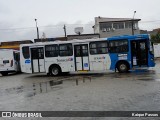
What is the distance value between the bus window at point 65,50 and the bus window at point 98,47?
5.50ft

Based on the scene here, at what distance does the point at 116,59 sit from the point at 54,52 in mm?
4967

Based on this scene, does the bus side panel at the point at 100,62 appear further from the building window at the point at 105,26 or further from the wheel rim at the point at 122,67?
the building window at the point at 105,26

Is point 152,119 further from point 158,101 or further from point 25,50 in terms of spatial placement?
point 25,50

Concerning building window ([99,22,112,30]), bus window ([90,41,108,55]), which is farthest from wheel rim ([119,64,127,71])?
building window ([99,22,112,30])

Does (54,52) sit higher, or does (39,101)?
(54,52)

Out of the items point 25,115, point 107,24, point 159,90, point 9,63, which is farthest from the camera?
point 107,24

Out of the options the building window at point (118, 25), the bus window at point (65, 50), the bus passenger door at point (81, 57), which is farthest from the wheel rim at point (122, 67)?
the building window at point (118, 25)

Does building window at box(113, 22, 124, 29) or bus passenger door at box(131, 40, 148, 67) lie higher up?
building window at box(113, 22, 124, 29)

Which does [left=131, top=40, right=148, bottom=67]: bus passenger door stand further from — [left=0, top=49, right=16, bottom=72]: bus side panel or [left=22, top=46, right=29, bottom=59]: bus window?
[left=0, top=49, right=16, bottom=72]: bus side panel

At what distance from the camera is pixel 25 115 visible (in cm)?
838

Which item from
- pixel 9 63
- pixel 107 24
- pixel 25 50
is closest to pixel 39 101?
pixel 25 50

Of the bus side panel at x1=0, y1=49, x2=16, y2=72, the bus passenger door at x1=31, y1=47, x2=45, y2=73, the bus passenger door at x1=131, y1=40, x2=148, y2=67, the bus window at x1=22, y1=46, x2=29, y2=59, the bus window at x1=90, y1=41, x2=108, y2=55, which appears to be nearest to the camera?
the bus passenger door at x1=131, y1=40, x2=148, y2=67

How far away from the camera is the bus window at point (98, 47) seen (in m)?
21.5

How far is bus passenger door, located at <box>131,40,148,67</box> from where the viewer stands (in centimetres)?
2083
